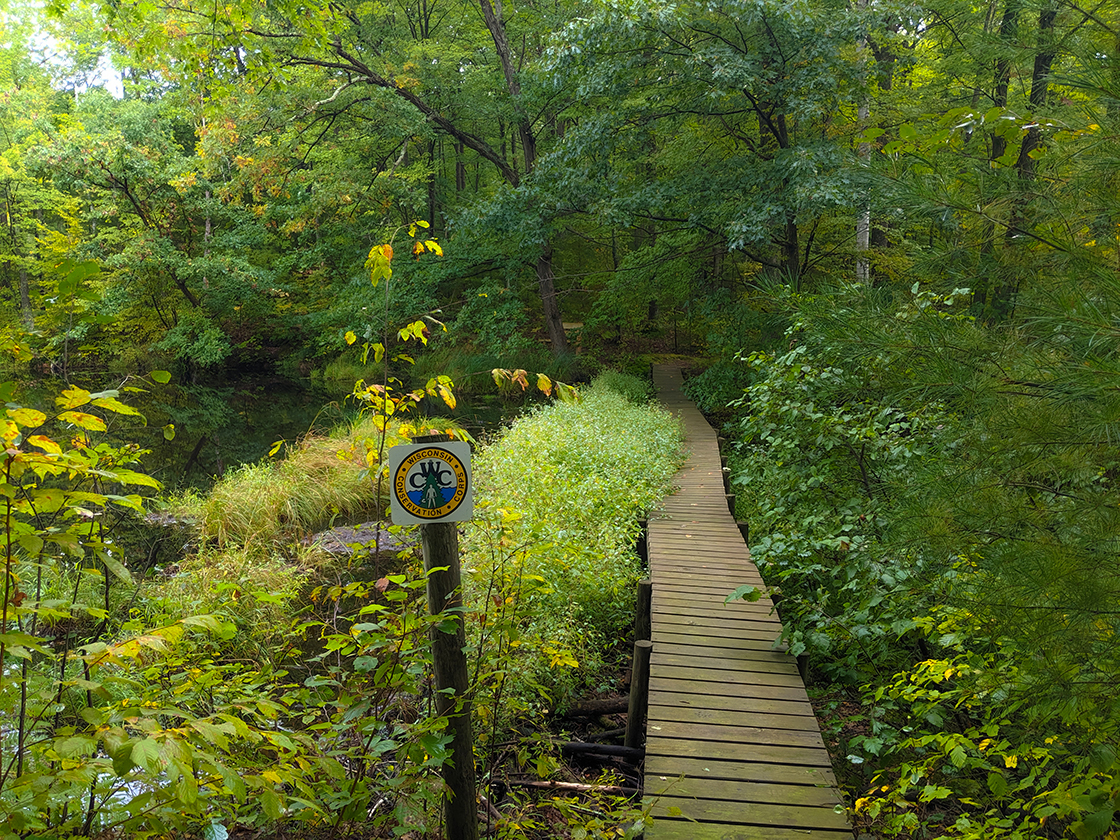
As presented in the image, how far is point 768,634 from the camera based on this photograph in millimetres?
4602

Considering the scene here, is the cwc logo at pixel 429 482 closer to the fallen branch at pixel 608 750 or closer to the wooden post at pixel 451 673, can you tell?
the wooden post at pixel 451 673

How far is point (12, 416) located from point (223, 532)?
303 inches

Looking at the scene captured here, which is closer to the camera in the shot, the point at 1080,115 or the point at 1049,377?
the point at 1049,377

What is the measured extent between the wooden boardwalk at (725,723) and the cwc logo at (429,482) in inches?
67.9

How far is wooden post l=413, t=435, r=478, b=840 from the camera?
246 cm

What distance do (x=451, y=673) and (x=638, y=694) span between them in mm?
2055

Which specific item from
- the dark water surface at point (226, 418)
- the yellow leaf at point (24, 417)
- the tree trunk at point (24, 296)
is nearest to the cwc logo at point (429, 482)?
the yellow leaf at point (24, 417)

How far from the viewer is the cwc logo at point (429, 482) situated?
7.63 feet

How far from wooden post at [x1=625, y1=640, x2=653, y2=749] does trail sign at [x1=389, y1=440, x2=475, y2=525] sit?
2310 millimetres

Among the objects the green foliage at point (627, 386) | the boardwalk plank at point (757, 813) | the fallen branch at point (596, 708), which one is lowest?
the fallen branch at point (596, 708)

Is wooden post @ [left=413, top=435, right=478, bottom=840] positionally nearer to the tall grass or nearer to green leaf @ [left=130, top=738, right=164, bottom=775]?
green leaf @ [left=130, top=738, right=164, bottom=775]

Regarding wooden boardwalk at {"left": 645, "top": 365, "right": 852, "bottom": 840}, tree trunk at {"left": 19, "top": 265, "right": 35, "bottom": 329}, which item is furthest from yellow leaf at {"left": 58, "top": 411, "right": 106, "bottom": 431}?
tree trunk at {"left": 19, "top": 265, "right": 35, "bottom": 329}

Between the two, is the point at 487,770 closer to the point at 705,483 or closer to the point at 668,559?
the point at 668,559

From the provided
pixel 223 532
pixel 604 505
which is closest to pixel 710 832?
pixel 604 505
